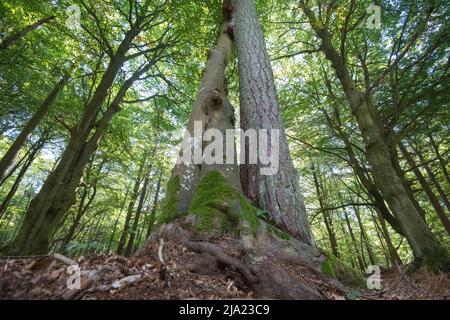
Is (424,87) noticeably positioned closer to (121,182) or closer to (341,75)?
(341,75)

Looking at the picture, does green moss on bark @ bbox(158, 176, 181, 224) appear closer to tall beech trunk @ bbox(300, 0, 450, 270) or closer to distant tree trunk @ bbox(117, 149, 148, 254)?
tall beech trunk @ bbox(300, 0, 450, 270)

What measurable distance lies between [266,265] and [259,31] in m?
4.26

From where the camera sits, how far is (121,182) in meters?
14.8

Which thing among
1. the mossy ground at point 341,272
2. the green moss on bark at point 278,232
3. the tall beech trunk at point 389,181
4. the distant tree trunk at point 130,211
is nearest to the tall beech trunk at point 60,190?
the distant tree trunk at point 130,211

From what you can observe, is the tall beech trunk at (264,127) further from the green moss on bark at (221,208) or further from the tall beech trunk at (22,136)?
the tall beech trunk at (22,136)

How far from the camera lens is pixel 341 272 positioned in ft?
7.11

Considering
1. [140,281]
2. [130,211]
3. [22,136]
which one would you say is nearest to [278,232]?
[140,281]

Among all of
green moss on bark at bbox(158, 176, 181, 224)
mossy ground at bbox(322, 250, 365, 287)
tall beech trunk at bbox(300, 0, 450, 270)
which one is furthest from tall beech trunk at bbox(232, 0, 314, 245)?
tall beech trunk at bbox(300, 0, 450, 270)

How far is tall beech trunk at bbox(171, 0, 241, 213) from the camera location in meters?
2.65

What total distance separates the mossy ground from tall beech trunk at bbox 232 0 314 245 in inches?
11.1

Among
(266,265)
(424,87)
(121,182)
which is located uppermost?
(121,182)

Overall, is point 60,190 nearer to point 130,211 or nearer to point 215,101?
point 215,101

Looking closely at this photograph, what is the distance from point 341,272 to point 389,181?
87.7 inches
